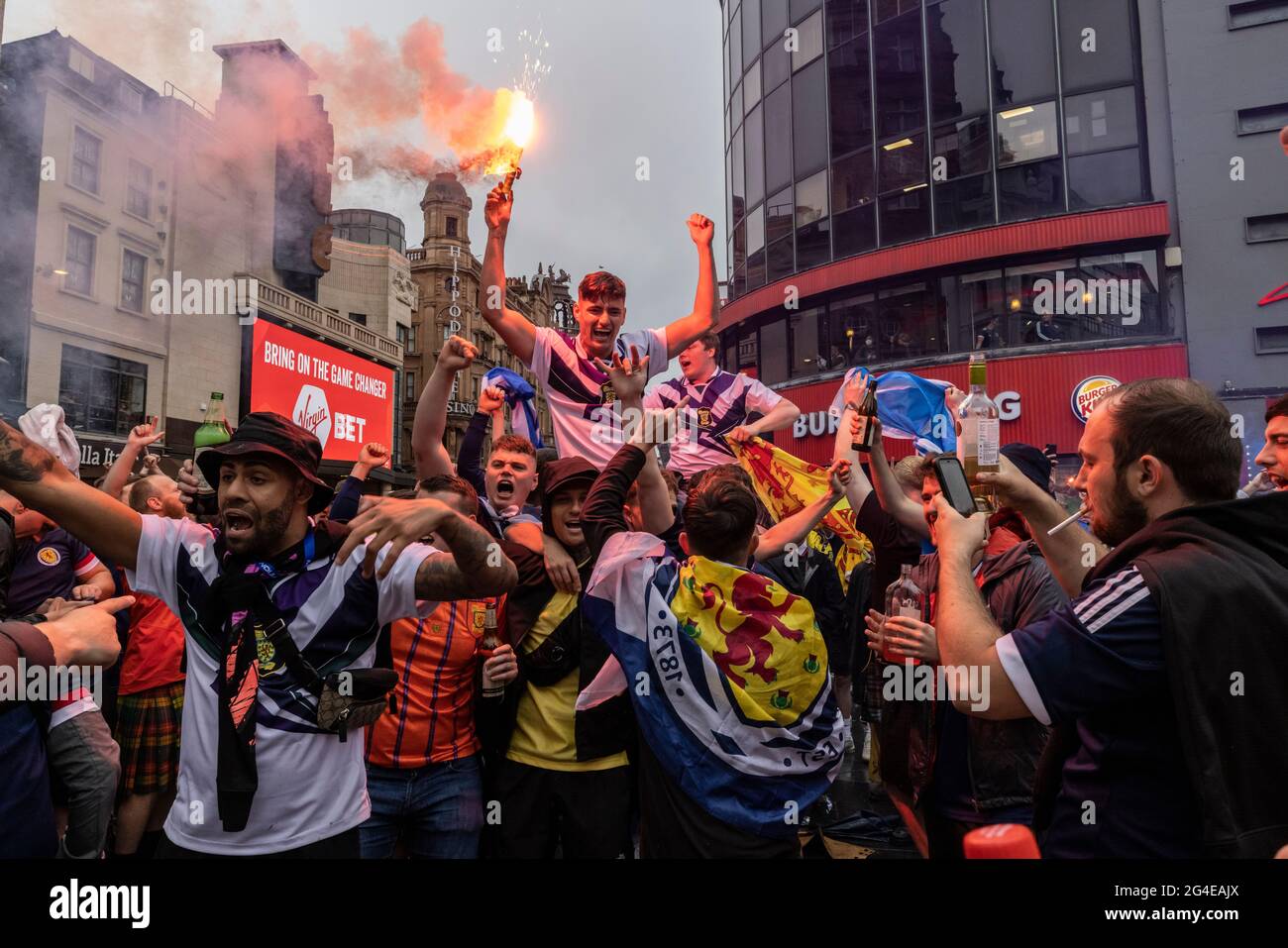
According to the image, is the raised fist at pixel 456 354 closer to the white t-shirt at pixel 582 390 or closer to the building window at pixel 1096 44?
the white t-shirt at pixel 582 390

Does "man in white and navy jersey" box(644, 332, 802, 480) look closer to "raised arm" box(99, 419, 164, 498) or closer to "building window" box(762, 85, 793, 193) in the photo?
"raised arm" box(99, 419, 164, 498)

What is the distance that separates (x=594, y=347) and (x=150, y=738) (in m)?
3.87

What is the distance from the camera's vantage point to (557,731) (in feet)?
11.2

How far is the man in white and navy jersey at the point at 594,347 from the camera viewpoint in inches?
185

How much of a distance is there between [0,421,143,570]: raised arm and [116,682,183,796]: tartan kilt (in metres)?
2.80

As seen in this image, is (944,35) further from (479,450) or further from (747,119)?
(479,450)

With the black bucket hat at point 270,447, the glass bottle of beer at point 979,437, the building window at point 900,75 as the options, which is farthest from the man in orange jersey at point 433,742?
the building window at point 900,75

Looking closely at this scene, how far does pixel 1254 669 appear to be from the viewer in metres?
1.79

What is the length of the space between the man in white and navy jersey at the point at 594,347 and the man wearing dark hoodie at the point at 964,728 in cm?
215

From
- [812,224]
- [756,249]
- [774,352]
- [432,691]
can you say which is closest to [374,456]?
[432,691]

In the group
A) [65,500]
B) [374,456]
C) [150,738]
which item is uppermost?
[374,456]

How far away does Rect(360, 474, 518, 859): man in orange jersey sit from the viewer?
11.0 feet

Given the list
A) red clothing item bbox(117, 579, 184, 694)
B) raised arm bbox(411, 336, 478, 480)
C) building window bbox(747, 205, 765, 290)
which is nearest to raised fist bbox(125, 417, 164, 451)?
red clothing item bbox(117, 579, 184, 694)

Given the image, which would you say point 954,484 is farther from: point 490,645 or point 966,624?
point 490,645
